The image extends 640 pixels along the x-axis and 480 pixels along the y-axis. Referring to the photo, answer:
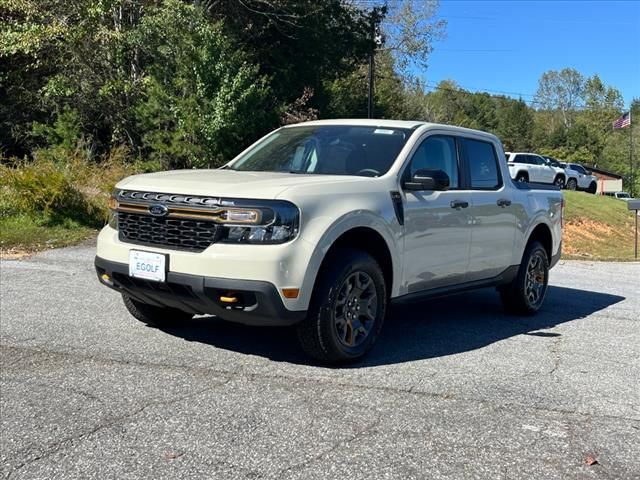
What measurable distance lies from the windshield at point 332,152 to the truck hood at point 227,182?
301 mm

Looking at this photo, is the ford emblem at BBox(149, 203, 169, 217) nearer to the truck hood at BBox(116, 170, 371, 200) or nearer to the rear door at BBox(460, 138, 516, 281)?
the truck hood at BBox(116, 170, 371, 200)

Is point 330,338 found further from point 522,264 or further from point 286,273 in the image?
point 522,264

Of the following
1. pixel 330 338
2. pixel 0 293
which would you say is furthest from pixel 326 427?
pixel 0 293

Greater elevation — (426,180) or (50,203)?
(426,180)

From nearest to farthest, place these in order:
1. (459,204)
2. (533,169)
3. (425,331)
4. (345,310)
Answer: (345,310) → (459,204) → (425,331) → (533,169)

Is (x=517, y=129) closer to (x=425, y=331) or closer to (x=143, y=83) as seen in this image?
(x=143, y=83)

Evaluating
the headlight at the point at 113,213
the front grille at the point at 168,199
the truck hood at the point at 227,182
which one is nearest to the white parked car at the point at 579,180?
the truck hood at the point at 227,182

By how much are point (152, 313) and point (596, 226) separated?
23593mm

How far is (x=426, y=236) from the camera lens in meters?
5.45

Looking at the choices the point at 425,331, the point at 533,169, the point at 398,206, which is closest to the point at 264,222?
the point at 398,206

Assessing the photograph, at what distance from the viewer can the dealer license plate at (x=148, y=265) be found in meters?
4.55

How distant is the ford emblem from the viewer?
4590mm

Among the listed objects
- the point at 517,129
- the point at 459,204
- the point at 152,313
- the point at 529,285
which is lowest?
the point at 152,313

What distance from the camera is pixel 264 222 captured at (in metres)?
4.32
